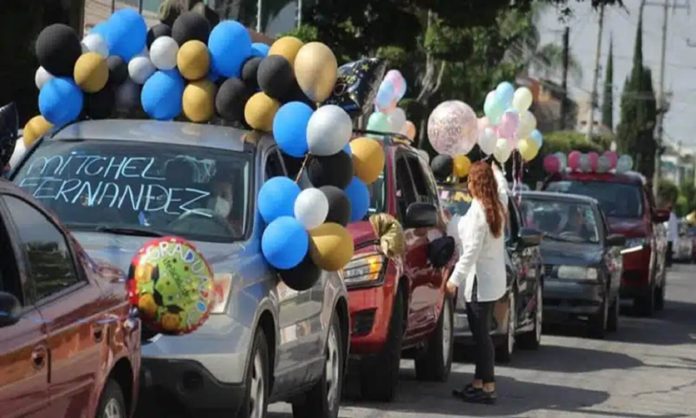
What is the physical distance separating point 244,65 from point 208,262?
2.58 meters

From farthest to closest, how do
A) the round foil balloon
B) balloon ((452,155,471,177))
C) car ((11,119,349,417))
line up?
balloon ((452,155,471,177)) → car ((11,119,349,417)) → the round foil balloon

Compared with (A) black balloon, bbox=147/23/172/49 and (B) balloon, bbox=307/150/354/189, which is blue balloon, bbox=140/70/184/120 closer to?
(A) black balloon, bbox=147/23/172/49

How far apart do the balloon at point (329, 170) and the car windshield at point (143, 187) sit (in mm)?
656

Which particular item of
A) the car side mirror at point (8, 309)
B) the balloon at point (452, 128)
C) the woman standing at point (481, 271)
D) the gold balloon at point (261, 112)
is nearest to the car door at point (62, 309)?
the car side mirror at point (8, 309)

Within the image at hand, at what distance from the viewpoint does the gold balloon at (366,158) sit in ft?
41.1

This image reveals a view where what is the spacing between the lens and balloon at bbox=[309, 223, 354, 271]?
10.7m

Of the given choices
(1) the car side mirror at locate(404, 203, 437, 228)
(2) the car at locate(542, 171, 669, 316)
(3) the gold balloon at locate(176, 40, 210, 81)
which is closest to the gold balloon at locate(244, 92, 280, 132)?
(3) the gold balloon at locate(176, 40, 210, 81)

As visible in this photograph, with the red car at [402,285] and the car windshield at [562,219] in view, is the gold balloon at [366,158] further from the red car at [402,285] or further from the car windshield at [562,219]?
the car windshield at [562,219]

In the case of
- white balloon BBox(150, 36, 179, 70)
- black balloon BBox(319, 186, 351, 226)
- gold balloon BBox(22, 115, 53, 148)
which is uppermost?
white balloon BBox(150, 36, 179, 70)

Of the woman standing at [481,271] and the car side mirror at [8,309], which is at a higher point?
the car side mirror at [8,309]

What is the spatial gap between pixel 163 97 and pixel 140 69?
0.44 meters

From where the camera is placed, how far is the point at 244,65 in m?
11.8

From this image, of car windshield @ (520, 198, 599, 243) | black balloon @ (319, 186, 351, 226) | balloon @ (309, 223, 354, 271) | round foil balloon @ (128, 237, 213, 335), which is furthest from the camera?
car windshield @ (520, 198, 599, 243)

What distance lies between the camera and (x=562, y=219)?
75.2ft
